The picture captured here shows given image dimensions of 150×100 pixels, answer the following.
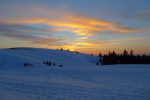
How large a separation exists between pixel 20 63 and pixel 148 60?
43.3 metres

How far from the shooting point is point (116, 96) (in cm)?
2256

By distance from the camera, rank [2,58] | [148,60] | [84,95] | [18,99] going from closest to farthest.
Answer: [18,99] → [84,95] → [148,60] → [2,58]

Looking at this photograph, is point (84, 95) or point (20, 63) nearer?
point (84, 95)

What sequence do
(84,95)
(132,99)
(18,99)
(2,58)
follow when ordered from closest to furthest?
(18,99) < (132,99) < (84,95) < (2,58)

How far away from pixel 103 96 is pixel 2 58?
84358mm

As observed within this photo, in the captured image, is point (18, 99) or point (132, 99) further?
point (132, 99)

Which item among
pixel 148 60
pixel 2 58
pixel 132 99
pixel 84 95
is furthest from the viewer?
pixel 2 58

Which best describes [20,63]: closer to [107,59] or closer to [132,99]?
[107,59]

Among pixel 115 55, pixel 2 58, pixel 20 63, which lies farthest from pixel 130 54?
pixel 2 58

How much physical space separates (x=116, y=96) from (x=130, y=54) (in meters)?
82.4

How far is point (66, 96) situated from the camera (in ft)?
73.1

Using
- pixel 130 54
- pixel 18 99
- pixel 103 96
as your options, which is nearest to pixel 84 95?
pixel 103 96

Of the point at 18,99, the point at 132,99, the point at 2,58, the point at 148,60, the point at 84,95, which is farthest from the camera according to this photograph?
the point at 2,58

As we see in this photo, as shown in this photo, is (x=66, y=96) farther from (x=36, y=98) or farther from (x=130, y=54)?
(x=130, y=54)
